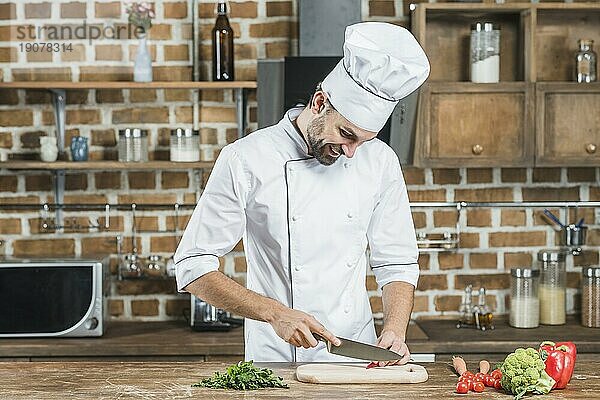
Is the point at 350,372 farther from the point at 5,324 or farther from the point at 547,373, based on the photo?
the point at 5,324

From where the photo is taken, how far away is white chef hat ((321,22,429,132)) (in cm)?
254

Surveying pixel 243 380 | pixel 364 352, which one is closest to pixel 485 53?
pixel 364 352

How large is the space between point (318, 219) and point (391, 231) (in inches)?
9.8

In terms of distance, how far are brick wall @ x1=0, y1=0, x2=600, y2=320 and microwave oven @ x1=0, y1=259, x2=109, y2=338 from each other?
0.42 metres

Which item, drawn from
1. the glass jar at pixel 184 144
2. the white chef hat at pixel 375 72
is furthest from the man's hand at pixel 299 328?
the glass jar at pixel 184 144

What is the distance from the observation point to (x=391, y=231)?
291 centimetres

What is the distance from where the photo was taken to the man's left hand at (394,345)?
2508mm

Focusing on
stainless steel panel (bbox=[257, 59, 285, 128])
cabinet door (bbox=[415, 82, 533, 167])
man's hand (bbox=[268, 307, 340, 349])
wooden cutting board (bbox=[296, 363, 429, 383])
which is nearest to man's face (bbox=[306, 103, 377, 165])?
man's hand (bbox=[268, 307, 340, 349])

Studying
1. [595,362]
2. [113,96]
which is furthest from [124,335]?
[595,362]

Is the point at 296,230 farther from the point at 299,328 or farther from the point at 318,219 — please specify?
the point at 299,328

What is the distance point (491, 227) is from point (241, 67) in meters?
1.31

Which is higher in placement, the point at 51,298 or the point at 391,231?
the point at 391,231

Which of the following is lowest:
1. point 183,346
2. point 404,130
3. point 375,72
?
point 183,346

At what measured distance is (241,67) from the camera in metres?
4.26
